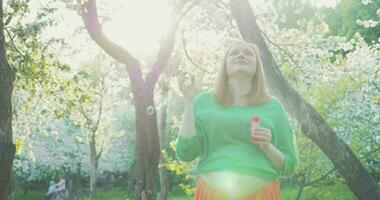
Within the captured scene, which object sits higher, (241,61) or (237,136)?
(241,61)

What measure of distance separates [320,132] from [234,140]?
5.10 meters

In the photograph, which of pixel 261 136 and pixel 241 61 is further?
pixel 241 61

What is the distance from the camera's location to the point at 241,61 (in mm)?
3492

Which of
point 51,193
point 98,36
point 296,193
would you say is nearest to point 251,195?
point 98,36

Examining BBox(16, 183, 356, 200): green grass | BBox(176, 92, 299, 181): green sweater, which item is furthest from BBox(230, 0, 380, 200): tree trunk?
BBox(16, 183, 356, 200): green grass

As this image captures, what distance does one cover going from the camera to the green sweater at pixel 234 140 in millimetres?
3283

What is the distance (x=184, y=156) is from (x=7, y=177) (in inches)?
192

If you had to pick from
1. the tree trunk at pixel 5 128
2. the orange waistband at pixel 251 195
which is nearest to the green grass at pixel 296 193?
the tree trunk at pixel 5 128

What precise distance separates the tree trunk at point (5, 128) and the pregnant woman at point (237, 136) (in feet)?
15.2

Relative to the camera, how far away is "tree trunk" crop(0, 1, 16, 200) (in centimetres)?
764

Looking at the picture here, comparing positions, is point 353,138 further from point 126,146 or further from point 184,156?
point 126,146

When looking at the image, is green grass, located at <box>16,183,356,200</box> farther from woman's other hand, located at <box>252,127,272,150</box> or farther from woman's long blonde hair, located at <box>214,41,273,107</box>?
woman's other hand, located at <box>252,127,272,150</box>

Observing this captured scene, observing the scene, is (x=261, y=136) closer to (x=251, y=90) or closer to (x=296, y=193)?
(x=251, y=90)

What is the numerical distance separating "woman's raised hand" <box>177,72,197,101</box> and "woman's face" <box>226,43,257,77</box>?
29cm
